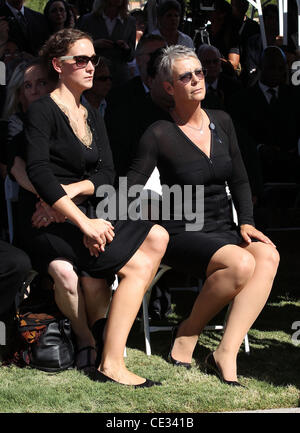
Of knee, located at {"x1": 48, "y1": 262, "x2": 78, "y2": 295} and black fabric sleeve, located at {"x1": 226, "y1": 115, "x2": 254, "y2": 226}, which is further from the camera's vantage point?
black fabric sleeve, located at {"x1": 226, "y1": 115, "x2": 254, "y2": 226}

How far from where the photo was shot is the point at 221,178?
4.70m

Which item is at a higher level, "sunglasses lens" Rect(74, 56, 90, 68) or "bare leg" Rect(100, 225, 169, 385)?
"sunglasses lens" Rect(74, 56, 90, 68)

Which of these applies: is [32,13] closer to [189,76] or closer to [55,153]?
[189,76]

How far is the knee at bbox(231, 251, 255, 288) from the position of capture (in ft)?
14.2

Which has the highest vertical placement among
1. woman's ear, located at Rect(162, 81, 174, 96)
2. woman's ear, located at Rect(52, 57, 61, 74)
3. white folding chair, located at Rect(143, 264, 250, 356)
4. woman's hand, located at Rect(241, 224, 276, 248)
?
woman's ear, located at Rect(52, 57, 61, 74)

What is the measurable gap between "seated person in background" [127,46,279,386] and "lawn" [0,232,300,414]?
204mm

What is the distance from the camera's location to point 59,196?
13.9 feet

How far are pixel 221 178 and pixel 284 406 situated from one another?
1.48 metres

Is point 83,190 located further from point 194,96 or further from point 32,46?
point 32,46

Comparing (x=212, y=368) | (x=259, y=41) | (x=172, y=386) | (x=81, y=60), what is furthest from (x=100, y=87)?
(x=259, y=41)

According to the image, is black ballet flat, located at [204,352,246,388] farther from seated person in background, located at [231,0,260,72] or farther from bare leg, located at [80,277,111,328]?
seated person in background, located at [231,0,260,72]

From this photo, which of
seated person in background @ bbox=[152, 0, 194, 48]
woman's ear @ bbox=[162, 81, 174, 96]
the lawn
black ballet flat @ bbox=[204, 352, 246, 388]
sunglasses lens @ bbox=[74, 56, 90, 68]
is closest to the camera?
the lawn

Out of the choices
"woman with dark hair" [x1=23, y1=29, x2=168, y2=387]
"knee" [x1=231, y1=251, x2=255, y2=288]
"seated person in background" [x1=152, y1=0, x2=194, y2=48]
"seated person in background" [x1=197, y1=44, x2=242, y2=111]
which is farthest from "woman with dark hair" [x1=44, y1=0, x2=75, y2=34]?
"knee" [x1=231, y1=251, x2=255, y2=288]
